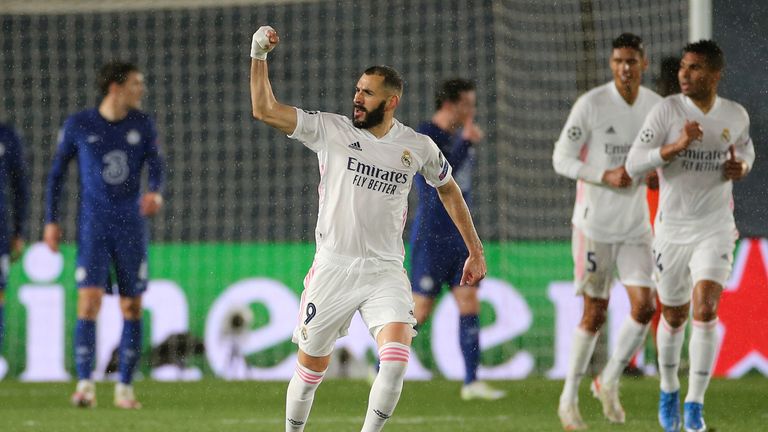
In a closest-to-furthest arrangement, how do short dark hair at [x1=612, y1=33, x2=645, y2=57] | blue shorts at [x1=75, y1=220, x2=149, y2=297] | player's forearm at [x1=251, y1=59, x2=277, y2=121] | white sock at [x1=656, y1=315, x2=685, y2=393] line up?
player's forearm at [x1=251, y1=59, x2=277, y2=121] → white sock at [x1=656, y1=315, x2=685, y2=393] → short dark hair at [x1=612, y1=33, x2=645, y2=57] → blue shorts at [x1=75, y1=220, x2=149, y2=297]

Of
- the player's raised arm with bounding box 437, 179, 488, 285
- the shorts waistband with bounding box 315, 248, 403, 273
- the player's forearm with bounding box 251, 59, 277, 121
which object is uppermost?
the player's forearm with bounding box 251, 59, 277, 121

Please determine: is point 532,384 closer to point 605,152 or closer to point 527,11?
point 605,152

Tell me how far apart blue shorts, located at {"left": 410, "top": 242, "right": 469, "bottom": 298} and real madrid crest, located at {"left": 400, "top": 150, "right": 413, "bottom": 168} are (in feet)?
11.7

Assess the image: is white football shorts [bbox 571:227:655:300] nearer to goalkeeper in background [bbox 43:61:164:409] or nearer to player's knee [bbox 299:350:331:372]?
player's knee [bbox 299:350:331:372]

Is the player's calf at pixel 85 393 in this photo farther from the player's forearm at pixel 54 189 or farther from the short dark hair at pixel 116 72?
the short dark hair at pixel 116 72

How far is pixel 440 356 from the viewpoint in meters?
11.0

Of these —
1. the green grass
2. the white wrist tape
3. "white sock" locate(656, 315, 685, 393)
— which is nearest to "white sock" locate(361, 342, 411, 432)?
the white wrist tape

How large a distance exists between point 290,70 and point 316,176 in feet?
5.40

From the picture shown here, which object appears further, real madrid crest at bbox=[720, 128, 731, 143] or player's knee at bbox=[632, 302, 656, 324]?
player's knee at bbox=[632, 302, 656, 324]

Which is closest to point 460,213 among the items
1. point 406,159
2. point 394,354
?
point 406,159

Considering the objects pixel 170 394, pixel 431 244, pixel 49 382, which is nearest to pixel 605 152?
pixel 431 244

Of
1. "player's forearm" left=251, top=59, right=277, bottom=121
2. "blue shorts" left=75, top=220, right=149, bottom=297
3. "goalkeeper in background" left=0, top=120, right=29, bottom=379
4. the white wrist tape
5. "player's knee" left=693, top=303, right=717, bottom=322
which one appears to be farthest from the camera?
"blue shorts" left=75, top=220, right=149, bottom=297

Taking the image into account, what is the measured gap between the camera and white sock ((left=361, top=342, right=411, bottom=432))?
553cm

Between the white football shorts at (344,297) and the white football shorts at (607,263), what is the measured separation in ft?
7.08
